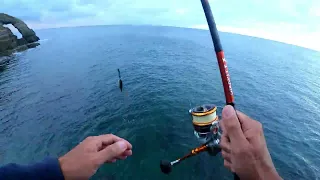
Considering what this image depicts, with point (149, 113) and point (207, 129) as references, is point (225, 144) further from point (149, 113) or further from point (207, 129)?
point (149, 113)

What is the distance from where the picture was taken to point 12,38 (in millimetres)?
76500

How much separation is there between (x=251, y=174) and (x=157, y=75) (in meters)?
33.8

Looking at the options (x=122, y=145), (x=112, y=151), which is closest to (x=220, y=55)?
(x=122, y=145)

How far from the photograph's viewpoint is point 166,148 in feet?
50.7

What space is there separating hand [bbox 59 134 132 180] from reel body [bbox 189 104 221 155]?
14.2 ft

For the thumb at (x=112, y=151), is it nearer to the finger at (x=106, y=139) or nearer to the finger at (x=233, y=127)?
the finger at (x=106, y=139)

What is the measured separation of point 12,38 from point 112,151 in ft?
302

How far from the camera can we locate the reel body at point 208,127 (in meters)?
6.58

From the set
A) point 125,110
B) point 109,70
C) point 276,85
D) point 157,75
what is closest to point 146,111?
point 125,110

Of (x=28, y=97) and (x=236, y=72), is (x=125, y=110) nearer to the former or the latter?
(x=28, y=97)

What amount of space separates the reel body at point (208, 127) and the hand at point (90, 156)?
4.33 metres

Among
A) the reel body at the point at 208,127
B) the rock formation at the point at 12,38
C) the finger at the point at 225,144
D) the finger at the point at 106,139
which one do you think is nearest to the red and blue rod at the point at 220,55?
the finger at the point at 225,144

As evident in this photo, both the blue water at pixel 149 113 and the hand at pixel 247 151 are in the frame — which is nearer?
the hand at pixel 247 151

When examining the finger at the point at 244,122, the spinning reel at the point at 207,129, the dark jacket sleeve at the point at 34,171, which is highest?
the finger at the point at 244,122
